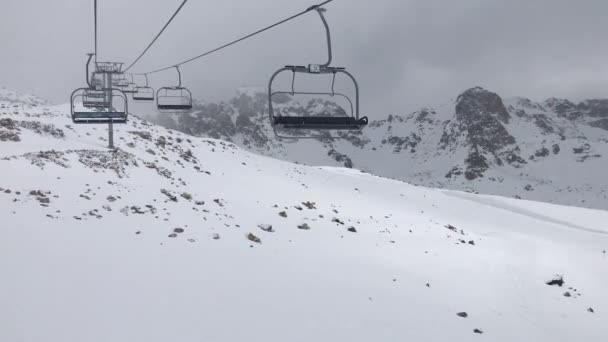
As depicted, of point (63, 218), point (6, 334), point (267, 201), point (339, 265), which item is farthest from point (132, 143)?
point (6, 334)

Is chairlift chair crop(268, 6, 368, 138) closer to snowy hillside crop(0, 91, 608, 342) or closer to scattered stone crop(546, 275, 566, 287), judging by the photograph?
snowy hillside crop(0, 91, 608, 342)

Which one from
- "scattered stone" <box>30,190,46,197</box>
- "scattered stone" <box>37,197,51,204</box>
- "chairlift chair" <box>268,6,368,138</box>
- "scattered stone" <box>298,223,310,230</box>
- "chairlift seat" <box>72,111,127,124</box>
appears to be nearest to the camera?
"chairlift chair" <box>268,6,368,138</box>

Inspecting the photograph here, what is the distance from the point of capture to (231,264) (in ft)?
56.4

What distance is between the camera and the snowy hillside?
493 inches

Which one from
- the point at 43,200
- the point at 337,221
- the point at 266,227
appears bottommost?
the point at 337,221

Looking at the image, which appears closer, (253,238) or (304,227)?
(253,238)

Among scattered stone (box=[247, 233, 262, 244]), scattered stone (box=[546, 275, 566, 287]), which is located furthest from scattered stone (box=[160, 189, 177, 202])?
scattered stone (box=[546, 275, 566, 287])

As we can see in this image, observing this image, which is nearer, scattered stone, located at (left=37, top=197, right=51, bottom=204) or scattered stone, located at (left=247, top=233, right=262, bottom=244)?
scattered stone, located at (left=37, top=197, right=51, bottom=204)

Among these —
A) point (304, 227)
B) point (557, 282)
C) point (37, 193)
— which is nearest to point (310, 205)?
point (304, 227)

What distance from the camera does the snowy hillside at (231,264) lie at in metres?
12.5

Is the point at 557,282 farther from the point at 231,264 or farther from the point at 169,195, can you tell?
the point at 169,195

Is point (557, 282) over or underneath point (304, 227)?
underneath

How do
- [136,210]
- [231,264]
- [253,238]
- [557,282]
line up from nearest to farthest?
1. [231,264]
2. [253,238]
3. [136,210]
4. [557,282]

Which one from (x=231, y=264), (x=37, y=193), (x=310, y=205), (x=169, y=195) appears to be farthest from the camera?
(x=310, y=205)
